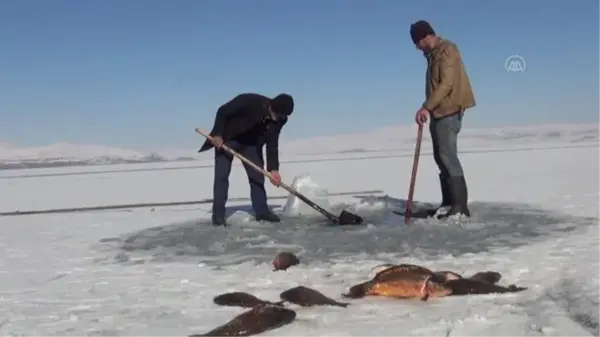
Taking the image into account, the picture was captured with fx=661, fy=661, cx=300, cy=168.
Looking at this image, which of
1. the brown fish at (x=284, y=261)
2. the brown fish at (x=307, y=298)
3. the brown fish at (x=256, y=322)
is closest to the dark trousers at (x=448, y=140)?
the brown fish at (x=284, y=261)

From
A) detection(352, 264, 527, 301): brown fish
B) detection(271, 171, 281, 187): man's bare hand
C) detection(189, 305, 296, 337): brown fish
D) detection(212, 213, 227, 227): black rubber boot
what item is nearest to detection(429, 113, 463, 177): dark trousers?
detection(271, 171, 281, 187): man's bare hand

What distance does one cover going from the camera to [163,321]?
330 centimetres

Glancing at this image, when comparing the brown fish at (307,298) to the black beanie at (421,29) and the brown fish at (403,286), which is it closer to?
the brown fish at (403,286)

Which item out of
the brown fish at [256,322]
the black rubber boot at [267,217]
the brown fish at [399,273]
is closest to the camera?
the brown fish at [256,322]

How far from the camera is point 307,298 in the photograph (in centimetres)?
345

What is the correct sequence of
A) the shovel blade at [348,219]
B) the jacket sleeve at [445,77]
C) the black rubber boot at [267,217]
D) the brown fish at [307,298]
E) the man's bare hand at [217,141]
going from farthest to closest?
the black rubber boot at [267,217] → the shovel blade at [348,219] → the man's bare hand at [217,141] → the jacket sleeve at [445,77] → the brown fish at [307,298]

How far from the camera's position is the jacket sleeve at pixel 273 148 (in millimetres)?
6875

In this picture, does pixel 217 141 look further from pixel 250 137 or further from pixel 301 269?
pixel 301 269

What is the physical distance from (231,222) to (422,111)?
91.5 inches

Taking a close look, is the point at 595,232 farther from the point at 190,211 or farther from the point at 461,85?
the point at 190,211

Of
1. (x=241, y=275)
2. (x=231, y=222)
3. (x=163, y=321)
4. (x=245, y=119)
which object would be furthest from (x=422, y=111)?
(x=163, y=321)

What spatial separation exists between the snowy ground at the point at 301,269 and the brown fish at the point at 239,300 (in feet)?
0.21

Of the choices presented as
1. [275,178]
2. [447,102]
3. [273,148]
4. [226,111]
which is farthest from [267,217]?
[447,102]

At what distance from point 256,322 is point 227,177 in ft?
13.4
